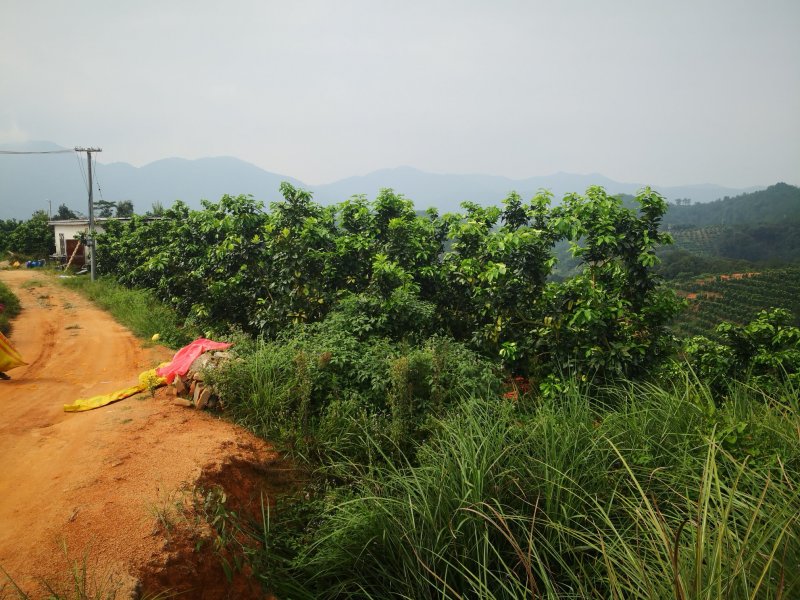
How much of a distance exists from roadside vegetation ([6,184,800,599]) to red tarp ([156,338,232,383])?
435mm

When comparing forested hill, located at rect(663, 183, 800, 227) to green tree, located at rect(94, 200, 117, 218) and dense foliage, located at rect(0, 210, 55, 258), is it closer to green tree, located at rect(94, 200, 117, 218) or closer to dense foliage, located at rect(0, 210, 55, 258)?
green tree, located at rect(94, 200, 117, 218)

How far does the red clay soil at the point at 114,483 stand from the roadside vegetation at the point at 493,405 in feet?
0.85

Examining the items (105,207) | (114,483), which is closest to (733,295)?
(114,483)

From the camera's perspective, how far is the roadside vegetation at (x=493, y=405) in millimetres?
2297

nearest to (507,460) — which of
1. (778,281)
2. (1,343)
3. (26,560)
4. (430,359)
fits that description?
(430,359)

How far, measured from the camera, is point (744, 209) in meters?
78.1

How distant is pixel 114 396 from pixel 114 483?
7.70 ft

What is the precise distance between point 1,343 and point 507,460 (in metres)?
7.55

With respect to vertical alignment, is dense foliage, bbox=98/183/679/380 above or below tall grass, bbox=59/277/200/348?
above

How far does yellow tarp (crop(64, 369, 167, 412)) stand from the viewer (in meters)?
5.25

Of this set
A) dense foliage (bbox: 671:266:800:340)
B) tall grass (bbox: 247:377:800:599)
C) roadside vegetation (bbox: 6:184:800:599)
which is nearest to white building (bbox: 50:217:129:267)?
roadside vegetation (bbox: 6:184:800:599)

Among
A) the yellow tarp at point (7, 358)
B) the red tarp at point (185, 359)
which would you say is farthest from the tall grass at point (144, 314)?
the red tarp at point (185, 359)

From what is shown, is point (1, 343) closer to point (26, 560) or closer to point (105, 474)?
A: point (105, 474)

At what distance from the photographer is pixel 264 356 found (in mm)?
5168
